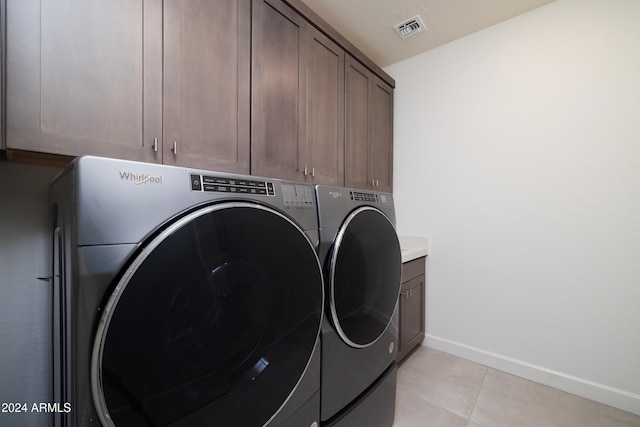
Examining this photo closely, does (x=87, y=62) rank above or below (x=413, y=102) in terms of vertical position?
below

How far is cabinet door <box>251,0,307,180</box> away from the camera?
1264mm

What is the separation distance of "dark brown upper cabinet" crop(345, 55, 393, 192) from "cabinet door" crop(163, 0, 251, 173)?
2.73 ft

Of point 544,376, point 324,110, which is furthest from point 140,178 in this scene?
point 544,376

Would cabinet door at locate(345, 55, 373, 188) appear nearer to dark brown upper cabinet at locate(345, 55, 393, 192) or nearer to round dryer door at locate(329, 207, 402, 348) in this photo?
dark brown upper cabinet at locate(345, 55, 393, 192)

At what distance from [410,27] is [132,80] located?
6.14 feet

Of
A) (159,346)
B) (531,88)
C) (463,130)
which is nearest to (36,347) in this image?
(159,346)

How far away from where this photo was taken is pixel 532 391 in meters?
1.58

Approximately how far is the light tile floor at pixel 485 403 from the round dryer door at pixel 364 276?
75cm

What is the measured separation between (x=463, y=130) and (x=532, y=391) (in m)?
1.87

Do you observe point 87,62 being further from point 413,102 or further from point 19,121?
point 413,102

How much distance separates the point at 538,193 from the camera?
168 cm

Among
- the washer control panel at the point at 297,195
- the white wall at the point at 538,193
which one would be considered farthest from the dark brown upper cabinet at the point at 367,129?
the washer control panel at the point at 297,195

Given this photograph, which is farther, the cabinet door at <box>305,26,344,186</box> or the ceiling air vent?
the ceiling air vent

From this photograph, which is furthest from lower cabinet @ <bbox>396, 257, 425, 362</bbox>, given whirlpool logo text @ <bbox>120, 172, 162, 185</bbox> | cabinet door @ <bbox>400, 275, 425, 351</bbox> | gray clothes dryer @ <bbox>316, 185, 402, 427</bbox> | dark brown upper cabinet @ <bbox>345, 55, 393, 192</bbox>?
whirlpool logo text @ <bbox>120, 172, 162, 185</bbox>
